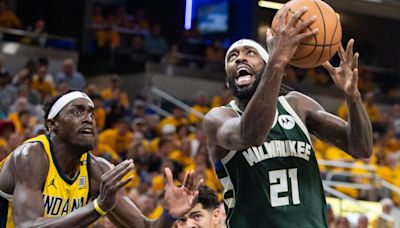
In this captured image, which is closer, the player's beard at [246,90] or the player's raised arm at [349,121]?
the player's beard at [246,90]

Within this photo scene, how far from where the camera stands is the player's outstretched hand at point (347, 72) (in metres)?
4.33

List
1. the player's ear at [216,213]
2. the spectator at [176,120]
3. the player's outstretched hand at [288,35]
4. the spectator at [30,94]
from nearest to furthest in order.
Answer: the player's outstretched hand at [288,35] → the player's ear at [216,213] → the spectator at [30,94] → the spectator at [176,120]

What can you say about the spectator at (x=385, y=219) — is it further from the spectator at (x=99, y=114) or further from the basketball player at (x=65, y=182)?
the basketball player at (x=65, y=182)

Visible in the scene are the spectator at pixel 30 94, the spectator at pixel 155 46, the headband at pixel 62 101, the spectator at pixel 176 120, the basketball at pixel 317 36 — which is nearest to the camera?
the basketball at pixel 317 36

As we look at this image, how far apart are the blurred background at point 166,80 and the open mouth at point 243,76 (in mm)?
3632

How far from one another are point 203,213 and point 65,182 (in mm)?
1229

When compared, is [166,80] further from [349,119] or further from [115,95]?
[349,119]

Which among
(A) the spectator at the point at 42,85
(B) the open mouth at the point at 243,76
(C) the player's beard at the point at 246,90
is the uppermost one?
(B) the open mouth at the point at 243,76

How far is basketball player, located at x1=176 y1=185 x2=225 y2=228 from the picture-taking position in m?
5.70

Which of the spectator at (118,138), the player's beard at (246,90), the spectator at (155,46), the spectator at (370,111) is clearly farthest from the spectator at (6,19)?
the player's beard at (246,90)

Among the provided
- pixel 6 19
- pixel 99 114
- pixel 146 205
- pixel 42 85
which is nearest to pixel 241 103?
pixel 146 205

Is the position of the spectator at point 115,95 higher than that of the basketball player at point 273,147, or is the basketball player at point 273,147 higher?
the basketball player at point 273,147

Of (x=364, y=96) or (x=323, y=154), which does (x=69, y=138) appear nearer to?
(x=323, y=154)

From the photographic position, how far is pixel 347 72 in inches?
172
